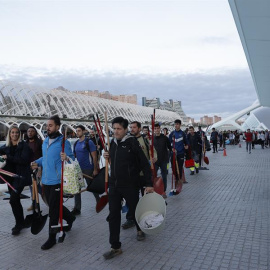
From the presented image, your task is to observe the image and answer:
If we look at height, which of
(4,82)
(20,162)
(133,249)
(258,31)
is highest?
(4,82)

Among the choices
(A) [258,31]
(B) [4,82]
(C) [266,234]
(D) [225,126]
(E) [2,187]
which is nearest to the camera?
(C) [266,234]

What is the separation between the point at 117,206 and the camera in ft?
13.2

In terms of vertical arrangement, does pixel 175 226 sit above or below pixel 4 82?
below

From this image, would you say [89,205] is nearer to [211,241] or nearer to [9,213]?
[9,213]

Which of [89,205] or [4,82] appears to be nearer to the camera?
[89,205]

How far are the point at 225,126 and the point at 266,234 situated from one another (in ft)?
257

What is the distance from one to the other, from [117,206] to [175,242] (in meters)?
1.03

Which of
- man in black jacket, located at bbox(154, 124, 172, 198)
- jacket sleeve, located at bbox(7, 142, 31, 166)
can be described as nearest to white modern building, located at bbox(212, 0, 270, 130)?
man in black jacket, located at bbox(154, 124, 172, 198)

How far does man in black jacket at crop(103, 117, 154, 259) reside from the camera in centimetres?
396

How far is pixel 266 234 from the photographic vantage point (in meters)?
4.51

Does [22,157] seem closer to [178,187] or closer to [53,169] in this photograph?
[53,169]

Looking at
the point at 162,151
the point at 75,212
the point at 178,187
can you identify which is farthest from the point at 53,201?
the point at 178,187

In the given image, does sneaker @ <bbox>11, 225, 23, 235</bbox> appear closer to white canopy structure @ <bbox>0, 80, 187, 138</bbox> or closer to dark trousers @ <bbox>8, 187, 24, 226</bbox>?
dark trousers @ <bbox>8, 187, 24, 226</bbox>

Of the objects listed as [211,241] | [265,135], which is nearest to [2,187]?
[211,241]
